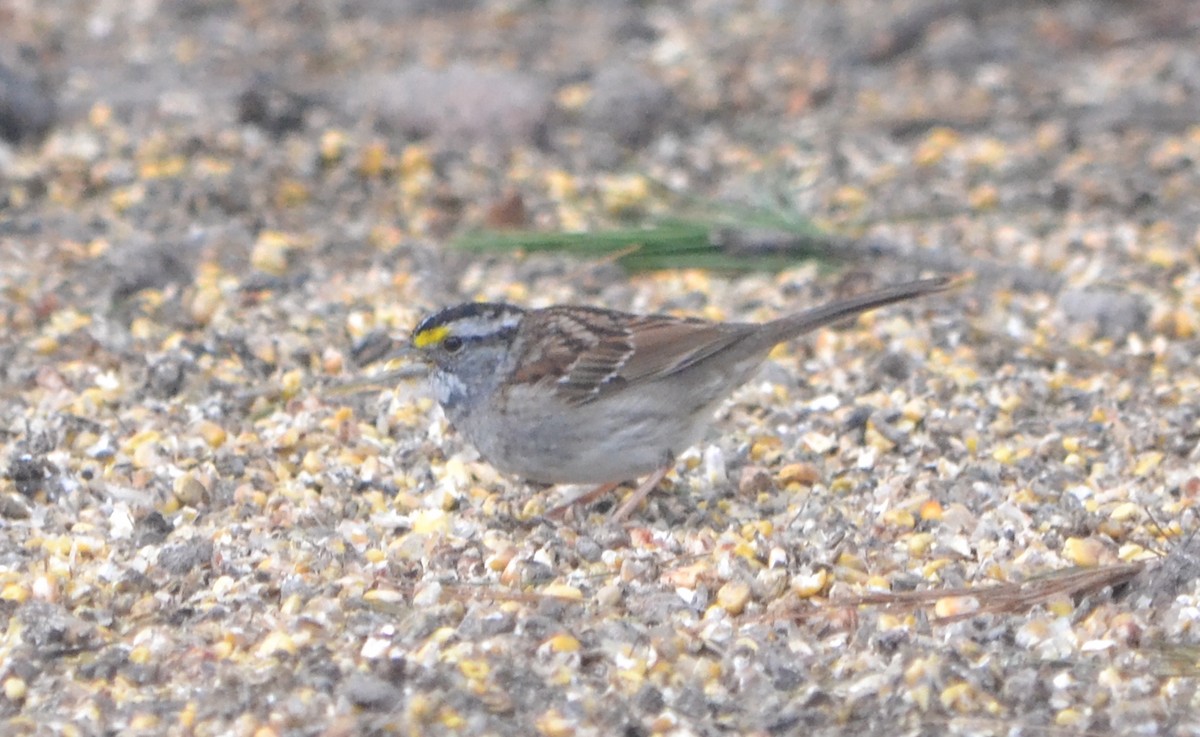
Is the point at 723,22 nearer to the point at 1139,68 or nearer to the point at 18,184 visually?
the point at 1139,68

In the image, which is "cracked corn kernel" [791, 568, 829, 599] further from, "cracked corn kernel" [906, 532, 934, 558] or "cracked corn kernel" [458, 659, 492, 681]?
"cracked corn kernel" [458, 659, 492, 681]

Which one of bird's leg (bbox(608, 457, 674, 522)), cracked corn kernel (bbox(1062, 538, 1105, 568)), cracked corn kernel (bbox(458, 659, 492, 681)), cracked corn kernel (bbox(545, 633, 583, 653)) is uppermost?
cracked corn kernel (bbox(458, 659, 492, 681))

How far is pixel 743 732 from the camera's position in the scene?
3307 mm

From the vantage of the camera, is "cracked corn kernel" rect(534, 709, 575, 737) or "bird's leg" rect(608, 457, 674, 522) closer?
"cracked corn kernel" rect(534, 709, 575, 737)

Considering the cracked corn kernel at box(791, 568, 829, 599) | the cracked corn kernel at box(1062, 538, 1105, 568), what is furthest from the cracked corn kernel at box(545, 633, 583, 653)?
the cracked corn kernel at box(1062, 538, 1105, 568)

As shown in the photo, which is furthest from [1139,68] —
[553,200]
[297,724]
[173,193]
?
[297,724]

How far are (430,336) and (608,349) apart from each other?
47cm

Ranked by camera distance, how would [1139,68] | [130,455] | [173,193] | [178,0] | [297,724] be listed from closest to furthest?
[297,724] < [130,455] < [173,193] < [1139,68] < [178,0]

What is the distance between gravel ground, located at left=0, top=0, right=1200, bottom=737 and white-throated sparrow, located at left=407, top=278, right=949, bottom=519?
17 cm

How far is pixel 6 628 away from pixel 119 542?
0.51 metres

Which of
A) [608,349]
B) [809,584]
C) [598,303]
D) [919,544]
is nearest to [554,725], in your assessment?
[809,584]

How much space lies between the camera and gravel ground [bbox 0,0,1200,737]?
3484mm

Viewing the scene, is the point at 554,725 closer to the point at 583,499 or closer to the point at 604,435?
the point at 604,435

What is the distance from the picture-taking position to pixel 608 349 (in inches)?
183
